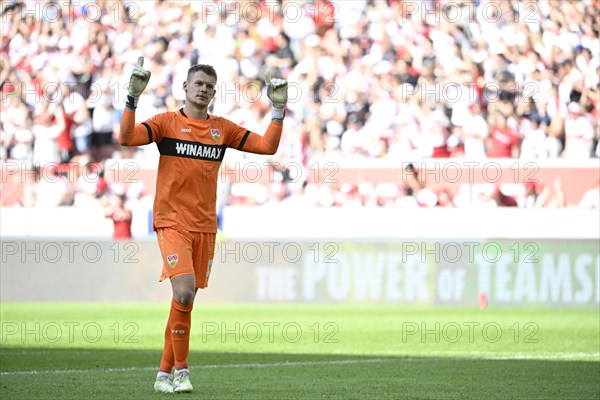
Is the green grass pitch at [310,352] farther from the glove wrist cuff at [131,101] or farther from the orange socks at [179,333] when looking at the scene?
the glove wrist cuff at [131,101]

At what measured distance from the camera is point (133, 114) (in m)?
6.42

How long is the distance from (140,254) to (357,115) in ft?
16.6

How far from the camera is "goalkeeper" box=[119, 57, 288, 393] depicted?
668 centimetres

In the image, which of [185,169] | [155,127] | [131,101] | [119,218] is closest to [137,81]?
[131,101]

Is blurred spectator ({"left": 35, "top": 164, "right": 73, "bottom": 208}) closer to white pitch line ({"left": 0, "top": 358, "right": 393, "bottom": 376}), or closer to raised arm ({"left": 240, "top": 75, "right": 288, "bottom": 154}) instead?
white pitch line ({"left": 0, "top": 358, "right": 393, "bottom": 376})

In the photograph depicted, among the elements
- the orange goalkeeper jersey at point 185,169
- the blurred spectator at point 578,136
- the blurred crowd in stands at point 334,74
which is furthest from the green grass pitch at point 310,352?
the blurred spectator at point 578,136

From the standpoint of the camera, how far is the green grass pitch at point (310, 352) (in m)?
7.05

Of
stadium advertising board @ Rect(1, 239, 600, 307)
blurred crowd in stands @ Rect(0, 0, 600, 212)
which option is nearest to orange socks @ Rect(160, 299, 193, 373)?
stadium advertising board @ Rect(1, 239, 600, 307)

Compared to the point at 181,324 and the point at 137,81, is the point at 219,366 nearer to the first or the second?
the point at 181,324

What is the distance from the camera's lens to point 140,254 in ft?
50.7

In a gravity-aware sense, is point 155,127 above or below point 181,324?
above

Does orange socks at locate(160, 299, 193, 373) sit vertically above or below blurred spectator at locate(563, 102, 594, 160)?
below

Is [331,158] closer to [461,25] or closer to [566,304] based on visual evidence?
[461,25]

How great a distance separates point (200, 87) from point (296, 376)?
225 cm
